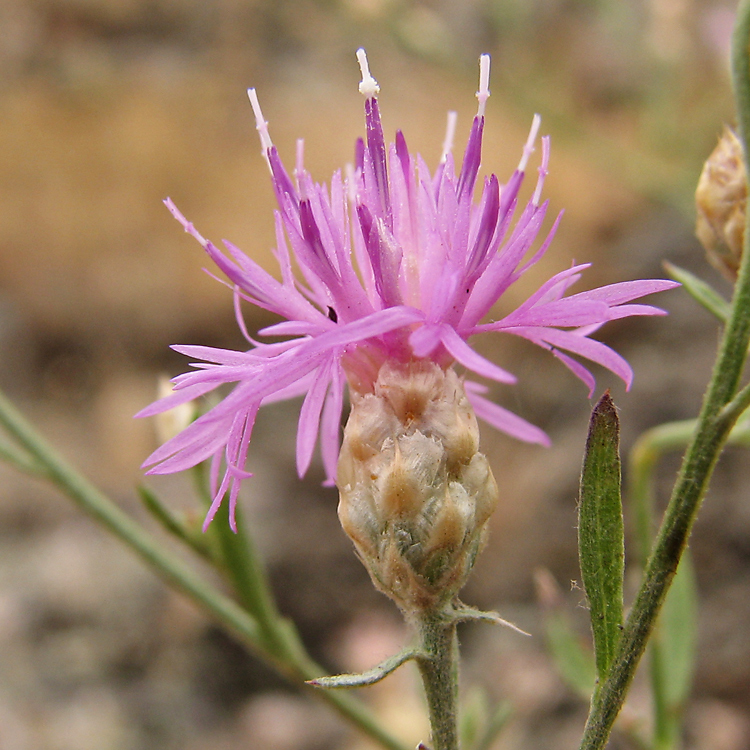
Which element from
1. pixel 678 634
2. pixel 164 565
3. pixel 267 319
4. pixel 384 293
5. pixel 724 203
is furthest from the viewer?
pixel 267 319

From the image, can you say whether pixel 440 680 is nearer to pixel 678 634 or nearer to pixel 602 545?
pixel 602 545

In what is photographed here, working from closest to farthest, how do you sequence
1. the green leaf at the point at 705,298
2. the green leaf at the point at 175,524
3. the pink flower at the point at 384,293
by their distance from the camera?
the pink flower at the point at 384,293
the green leaf at the point at 705,298
the green leaf at the point at 175,524

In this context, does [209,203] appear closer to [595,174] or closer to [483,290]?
[595,174]

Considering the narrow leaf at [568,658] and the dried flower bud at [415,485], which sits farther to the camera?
the narrow leaf at [568,658]

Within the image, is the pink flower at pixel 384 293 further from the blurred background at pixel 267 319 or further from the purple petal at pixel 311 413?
the blurred background at pixel 267 319

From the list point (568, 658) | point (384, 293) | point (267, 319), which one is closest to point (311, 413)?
point (384, 293)

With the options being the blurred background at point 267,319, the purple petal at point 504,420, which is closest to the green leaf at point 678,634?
the blurred background at point 267,319

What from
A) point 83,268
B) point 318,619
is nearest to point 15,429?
point 318,619
